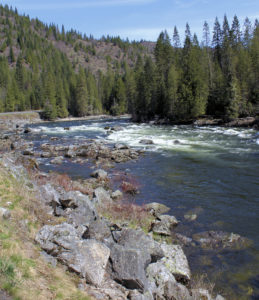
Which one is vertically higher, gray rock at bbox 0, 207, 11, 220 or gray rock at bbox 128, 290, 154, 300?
gray rock at bbox 0, 207, 11, 220

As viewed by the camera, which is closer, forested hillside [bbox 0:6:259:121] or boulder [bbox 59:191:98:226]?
boulder [bbox 59:191:98:226]

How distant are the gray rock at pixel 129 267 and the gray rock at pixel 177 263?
118 cm

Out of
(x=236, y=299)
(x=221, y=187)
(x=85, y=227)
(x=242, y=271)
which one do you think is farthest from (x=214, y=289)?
(x=221, y=187)

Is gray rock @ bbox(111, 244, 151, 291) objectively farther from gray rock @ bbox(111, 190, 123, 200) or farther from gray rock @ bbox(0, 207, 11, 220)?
gray rock @ bbox(111, 190, 123, 200)

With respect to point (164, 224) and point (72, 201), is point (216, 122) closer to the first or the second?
point (164, 224)

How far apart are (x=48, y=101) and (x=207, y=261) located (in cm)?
8815

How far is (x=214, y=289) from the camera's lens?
8.13 metres

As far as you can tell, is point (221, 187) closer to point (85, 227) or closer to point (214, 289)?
point (214, 289)

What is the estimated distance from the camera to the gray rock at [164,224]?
1123cm

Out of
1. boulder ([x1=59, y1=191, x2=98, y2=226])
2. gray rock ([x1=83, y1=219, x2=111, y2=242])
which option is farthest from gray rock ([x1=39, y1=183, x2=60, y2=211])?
gray rock ([x1=83, y1=219, x2=111, y2=242])

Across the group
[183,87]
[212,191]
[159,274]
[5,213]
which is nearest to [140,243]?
[159,274]

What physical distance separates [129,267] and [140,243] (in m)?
1.65

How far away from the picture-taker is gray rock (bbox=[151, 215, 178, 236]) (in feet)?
36.8

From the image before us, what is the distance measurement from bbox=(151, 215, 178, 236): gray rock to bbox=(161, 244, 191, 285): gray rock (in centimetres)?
180
